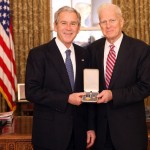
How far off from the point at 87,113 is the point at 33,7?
326cm

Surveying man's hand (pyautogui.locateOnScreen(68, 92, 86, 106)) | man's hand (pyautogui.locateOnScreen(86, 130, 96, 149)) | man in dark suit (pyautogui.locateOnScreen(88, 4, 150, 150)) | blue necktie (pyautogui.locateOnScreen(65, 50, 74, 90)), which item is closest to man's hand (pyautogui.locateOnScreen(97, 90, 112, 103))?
man in dark suit (pyautogui.locateOnScreen(88, 4, 150, 150))

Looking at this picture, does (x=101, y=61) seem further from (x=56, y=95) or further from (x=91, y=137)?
(x=91, y=137)

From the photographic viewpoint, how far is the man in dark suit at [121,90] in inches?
82.0

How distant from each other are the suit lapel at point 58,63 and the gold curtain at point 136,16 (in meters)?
3.17

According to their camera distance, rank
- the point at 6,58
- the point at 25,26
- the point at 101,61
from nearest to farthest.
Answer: the point at 101,61 < the point at 6,58 < the point at 25,26

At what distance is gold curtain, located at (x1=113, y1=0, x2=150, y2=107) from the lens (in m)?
5.14

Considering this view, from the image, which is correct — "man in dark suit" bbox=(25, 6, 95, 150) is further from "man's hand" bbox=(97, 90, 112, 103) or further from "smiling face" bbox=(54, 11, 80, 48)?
"man's hand" bbox=(97, 90, 112, 103)

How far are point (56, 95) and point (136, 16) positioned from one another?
349cm

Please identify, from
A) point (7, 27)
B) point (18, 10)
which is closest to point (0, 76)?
point (7, 27)

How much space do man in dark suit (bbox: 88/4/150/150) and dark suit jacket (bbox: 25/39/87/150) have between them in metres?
Answer: 0.19

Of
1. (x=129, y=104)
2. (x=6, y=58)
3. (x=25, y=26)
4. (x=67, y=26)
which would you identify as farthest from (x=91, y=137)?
(x=25, y=26)

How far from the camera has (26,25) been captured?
5.12m

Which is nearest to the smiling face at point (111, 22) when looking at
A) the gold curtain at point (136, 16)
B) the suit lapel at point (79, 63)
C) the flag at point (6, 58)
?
the suit lapel at point (79, 63)

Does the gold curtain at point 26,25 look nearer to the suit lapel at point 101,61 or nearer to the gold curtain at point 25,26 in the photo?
the gold curtain at point 25,26
